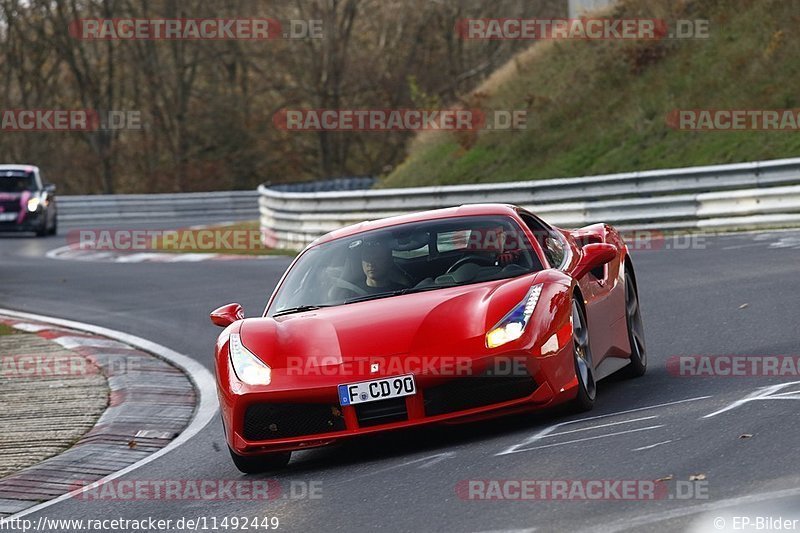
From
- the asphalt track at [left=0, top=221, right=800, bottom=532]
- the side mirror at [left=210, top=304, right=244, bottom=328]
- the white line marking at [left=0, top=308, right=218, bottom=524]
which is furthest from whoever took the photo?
the side mirror at [left=210, top=304, right=244, bottom=328]

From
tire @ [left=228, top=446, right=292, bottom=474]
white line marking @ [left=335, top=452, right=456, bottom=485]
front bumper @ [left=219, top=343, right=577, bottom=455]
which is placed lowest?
tire @ [left=228, top=446, right=292, bottom=474]

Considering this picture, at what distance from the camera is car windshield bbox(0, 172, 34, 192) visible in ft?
105

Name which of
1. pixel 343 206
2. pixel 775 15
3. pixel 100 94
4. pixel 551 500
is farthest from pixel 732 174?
pixel 100 94

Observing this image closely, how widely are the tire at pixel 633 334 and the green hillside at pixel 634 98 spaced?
15.1 m

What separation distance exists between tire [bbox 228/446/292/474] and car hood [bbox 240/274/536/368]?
480mm

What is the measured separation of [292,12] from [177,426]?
4182 centimetres

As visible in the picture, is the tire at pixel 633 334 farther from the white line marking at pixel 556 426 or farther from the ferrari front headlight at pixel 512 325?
the ferrari front headlight at pixel 512 325

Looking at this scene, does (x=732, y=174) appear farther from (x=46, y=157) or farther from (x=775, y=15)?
(x=46, y=157)

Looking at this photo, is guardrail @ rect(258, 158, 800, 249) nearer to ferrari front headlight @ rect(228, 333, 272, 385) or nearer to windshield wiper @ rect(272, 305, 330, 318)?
windshield wiper @ rect(272, 305, 330, 318)

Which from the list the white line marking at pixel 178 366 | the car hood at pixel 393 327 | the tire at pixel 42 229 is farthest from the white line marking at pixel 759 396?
the tire at pixel 42 229

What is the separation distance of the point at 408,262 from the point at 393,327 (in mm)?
1031

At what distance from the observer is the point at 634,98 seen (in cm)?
2806

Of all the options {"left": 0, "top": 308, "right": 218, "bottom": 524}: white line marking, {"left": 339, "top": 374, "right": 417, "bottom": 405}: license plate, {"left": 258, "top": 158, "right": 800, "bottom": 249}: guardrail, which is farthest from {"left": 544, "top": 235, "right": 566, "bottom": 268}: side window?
{"left": 258, "top": 158, "right": 800, "bottom": 249}: guardrail

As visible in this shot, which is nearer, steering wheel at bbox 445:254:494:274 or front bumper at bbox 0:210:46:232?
steering wheel at bbox 445:254:494:274
